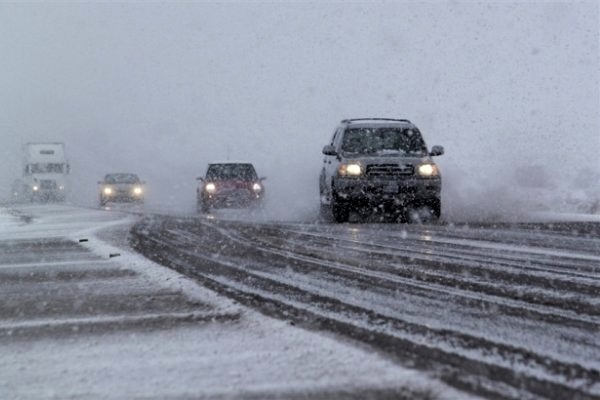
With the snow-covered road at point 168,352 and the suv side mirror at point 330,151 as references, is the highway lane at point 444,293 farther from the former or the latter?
the suv side mirror at point 330,151

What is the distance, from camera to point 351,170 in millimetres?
13812

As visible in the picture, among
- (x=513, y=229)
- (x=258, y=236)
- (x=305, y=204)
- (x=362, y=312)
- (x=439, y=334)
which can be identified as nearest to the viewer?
(x=439, y=334)

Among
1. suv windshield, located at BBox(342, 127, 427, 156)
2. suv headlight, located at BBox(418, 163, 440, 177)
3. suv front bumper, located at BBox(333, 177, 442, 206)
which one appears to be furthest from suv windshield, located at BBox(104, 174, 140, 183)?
suv headlight, located at BBox(418, 163, 440, 177)

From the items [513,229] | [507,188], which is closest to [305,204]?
[507,188]

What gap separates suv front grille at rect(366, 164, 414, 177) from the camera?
13.8 m

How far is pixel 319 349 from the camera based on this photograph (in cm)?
334

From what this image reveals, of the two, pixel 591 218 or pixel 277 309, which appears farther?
pixel 591 218

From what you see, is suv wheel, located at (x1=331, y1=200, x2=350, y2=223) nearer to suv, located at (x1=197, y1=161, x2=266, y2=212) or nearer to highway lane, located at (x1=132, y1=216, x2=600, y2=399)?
highway lane, located at (x1=132, y1=216, x2=600, y2=399)

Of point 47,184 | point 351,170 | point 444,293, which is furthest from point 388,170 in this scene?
point 47,184

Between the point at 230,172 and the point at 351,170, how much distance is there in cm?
890

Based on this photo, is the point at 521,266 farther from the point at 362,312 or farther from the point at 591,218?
the point at 591,218

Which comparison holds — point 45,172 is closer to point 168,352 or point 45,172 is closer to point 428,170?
point 428,170

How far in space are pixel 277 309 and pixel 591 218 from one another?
483 inches

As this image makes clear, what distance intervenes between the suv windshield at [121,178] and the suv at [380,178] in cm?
2100
